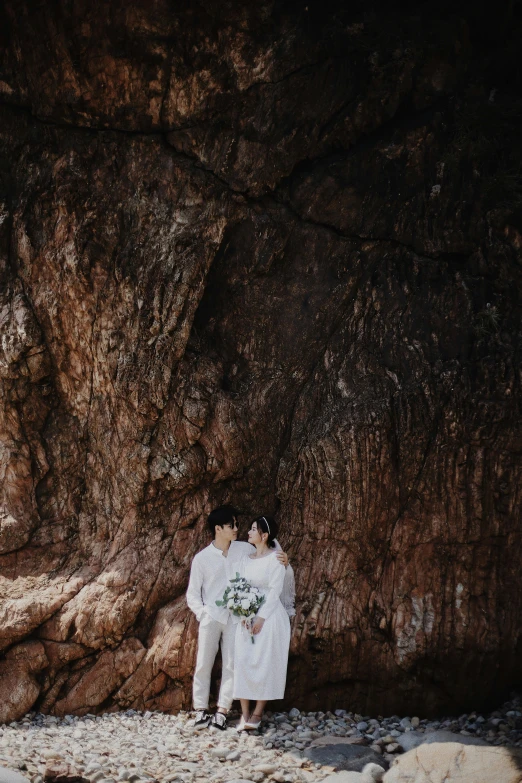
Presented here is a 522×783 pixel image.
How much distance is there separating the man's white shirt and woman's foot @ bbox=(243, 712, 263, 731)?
3.41ft

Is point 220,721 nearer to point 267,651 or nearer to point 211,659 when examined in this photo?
point 211,659

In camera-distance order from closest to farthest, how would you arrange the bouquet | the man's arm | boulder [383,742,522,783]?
boulder [383,742,522,783]
the bouquet
the man's arm

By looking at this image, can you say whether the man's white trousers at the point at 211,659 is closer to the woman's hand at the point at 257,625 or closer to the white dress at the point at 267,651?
the white dress at the point at 267,651

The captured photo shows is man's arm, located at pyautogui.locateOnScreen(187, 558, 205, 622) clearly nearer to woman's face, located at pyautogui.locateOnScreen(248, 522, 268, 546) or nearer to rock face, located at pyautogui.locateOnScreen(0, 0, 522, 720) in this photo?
rock face, located at pyautogui.locateOnScreen(0, 0, 522, 720)

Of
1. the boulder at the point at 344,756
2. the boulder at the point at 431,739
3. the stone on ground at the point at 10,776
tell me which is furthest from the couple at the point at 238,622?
the stone on ground at the point at 10,776

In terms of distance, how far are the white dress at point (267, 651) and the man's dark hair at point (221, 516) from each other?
31.6 inches

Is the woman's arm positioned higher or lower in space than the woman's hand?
higher

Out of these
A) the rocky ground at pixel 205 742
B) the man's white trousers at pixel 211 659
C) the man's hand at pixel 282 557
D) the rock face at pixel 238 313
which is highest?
the rock face at pixel 238 313

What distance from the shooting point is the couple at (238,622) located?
24.8 feet

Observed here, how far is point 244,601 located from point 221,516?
1.08m

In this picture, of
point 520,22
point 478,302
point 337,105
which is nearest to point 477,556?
point 478,302

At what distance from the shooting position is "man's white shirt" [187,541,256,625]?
8.10 meters

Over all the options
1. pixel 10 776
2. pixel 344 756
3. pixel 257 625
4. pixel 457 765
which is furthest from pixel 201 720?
pixel 457 765

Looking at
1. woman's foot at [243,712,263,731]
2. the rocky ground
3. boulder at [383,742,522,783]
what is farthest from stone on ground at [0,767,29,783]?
boulder at [383,742,522,783]
